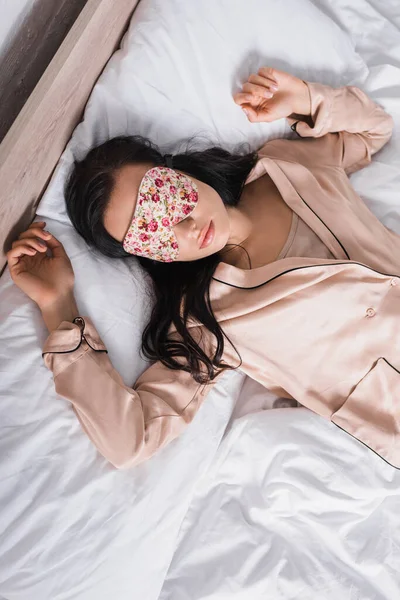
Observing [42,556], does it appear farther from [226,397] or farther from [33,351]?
[226,397]

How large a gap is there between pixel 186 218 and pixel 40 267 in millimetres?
311

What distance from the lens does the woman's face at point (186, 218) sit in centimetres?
110

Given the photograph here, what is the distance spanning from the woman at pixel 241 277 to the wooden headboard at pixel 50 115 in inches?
2.3

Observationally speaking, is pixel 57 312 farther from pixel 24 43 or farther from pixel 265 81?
pixel 265 81

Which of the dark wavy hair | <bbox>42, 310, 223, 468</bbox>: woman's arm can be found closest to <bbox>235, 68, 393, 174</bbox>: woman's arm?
the dark wavy hair

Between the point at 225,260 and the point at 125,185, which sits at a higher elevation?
the point at 125,185

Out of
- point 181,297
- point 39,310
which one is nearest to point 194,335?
point 181,297

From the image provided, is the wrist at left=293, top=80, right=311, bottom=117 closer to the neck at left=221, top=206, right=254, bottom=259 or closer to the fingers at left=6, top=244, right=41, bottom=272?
the neck at left=221, top=206, right=254, bottom=259

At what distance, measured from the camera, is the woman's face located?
3.61ft

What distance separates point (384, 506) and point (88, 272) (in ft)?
2.66

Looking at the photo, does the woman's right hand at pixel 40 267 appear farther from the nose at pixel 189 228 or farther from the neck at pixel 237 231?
the neck at pixel 237 231

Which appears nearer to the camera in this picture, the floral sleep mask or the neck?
the floral sleep mask

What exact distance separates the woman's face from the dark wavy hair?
0.9 inches

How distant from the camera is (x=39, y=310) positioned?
1147 mm
